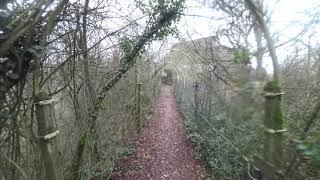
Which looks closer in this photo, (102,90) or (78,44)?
(78,44)

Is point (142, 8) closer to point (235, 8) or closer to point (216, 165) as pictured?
point (235, 8)

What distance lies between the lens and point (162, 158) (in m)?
9.54

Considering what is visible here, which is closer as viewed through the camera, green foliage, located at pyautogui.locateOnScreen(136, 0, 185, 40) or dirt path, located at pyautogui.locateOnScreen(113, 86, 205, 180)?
green foliage, located at pyautogui.locateOnScreen(136, 0, 185, 40)

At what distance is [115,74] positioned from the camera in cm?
713

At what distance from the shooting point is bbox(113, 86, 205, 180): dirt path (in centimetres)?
822

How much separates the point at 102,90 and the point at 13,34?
4.36m

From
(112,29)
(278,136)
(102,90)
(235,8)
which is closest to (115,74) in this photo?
(102,90)

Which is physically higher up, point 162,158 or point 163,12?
point 163,12

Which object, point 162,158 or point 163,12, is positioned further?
point 162,158

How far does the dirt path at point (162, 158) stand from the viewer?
8219 millimetres

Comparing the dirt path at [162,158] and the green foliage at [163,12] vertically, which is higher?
the green foliage at [163,12]

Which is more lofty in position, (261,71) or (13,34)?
(13,34)

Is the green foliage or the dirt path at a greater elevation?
the green foliage

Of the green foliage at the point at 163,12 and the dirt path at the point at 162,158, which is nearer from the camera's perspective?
the green foliage at the point at 163,12
